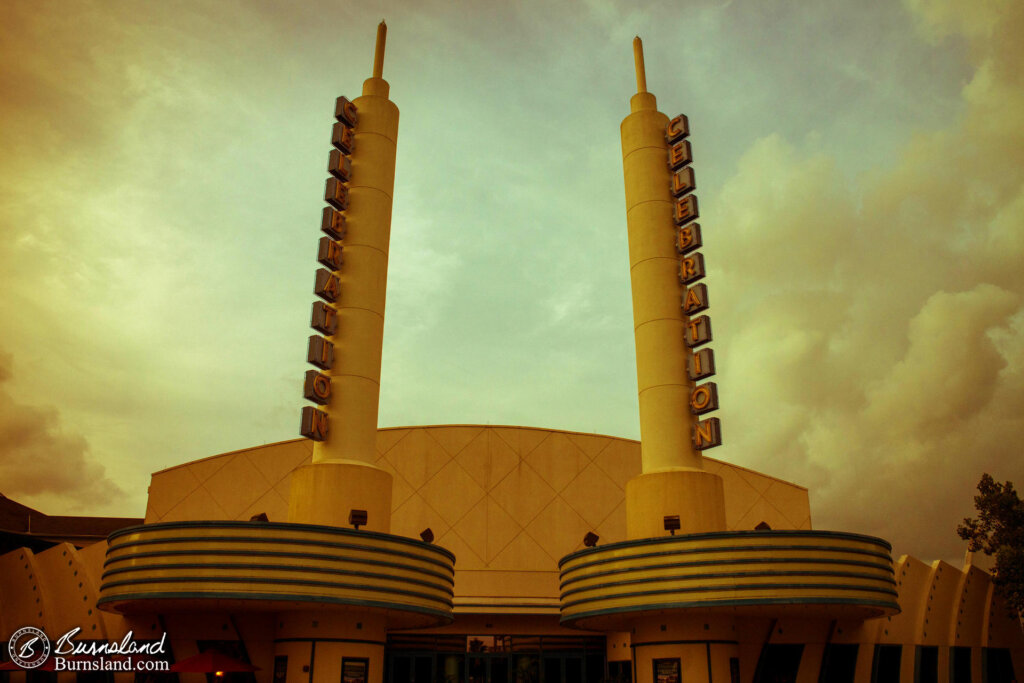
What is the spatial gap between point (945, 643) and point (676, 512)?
14.4 m

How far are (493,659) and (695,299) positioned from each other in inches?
726

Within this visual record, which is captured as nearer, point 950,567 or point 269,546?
point 269,546

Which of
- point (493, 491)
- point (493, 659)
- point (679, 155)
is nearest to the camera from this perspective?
point (679, 155)

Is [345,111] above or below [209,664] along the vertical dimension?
above

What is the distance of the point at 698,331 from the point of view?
112 ft

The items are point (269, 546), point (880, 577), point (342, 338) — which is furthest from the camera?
point (342, 338)

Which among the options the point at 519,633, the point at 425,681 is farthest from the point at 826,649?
the point at 425,681

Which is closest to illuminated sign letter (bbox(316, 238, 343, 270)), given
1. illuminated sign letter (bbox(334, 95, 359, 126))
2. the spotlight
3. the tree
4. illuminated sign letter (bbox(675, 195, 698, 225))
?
illuminated sign letter (bbox(334, 95, 359, 126))

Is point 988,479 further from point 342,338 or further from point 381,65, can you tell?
point 381,65

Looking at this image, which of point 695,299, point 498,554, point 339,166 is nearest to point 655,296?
point 695,299

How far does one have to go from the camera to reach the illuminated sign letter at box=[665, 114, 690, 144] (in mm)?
37906

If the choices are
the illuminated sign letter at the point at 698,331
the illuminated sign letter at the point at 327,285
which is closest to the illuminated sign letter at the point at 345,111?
the illuminated sign letter at the point at 327,285

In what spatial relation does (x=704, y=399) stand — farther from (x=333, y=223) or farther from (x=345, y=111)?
(x=345, y=111)

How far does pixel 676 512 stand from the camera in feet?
102
